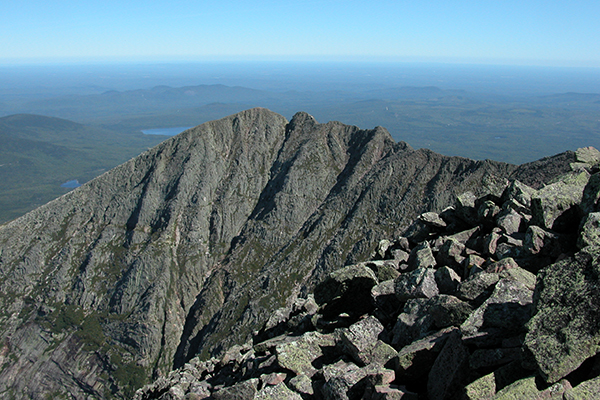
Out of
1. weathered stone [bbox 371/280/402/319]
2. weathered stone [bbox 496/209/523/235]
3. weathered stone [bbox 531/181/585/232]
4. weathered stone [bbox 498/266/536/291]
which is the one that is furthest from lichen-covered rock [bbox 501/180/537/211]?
weathered stone [bbox 371/280/402/319]

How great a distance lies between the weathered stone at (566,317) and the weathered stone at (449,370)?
2203mm

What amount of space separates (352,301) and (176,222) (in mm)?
138470

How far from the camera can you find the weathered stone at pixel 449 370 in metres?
11.3

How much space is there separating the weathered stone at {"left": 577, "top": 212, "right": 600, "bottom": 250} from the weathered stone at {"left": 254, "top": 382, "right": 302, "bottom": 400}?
42.5 ft

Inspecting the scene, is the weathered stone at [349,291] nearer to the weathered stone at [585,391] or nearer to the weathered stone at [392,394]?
the weathered stone at [392,394]

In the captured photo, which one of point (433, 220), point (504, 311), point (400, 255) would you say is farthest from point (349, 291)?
point (433, 220)

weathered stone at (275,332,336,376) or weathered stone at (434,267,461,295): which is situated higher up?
weathered stone at (434,267,461,295)

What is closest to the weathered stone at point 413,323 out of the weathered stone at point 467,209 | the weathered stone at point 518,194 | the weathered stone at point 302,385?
the weathered stone at point 302,385

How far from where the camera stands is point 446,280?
1809 cm

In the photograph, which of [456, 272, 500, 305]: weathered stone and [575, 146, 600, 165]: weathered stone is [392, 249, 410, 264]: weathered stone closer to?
[456, 272, 500, 305]: weathered stone

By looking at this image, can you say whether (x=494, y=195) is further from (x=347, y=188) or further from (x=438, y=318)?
(x=347, y=188)

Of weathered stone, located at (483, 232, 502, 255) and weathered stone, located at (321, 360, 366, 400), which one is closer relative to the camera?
weathered stone, located at (321, 360, 366, 400)

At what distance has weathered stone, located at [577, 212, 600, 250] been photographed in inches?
519

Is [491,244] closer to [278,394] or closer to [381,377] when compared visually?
[381,377]
